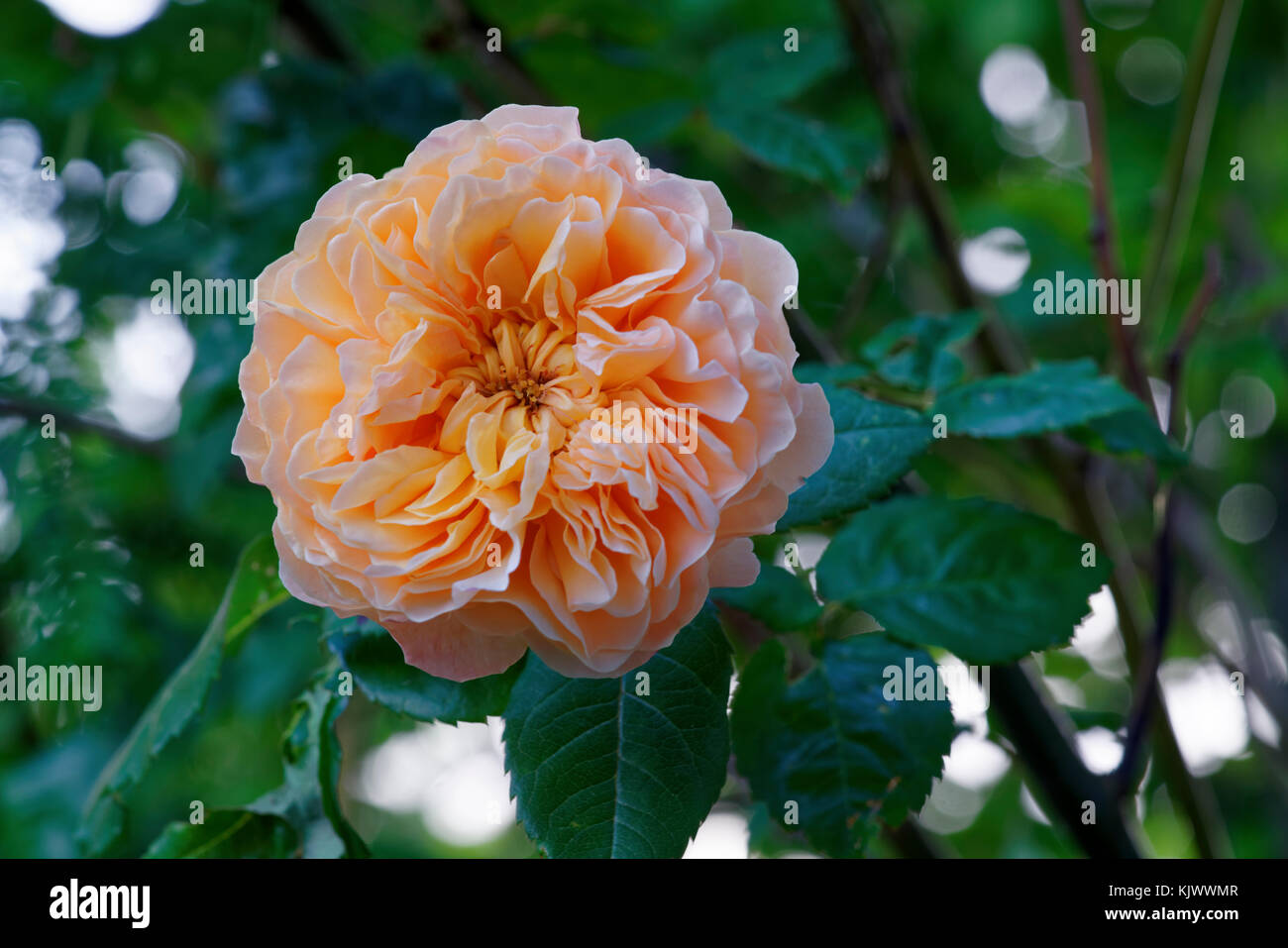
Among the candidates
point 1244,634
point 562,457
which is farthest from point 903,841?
point 1244,634

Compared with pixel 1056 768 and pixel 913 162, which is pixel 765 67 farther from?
pixel 1056 768

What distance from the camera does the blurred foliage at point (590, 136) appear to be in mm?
688

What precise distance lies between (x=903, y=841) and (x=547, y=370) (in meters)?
0.52

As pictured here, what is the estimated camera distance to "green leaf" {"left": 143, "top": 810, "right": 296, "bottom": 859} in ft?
2.12

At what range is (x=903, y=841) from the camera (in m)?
0.81

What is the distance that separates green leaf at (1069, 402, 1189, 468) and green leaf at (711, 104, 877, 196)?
11.4 inches

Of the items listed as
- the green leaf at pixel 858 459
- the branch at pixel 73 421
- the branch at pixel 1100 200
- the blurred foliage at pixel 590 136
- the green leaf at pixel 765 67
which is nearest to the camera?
the green leaf at pixel 858 459

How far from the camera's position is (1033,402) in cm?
65

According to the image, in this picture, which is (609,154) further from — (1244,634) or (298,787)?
(1244,634)

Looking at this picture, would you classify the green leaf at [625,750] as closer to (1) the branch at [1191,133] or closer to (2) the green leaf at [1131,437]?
(2) the green leaf at [1131,437]

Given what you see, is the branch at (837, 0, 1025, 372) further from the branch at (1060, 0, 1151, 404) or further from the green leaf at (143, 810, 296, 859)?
the green leaf at (143, 810, 296, 859)

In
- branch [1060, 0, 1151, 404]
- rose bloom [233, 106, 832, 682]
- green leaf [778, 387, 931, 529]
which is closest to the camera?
rose bloom [233, 106, 832, 682]

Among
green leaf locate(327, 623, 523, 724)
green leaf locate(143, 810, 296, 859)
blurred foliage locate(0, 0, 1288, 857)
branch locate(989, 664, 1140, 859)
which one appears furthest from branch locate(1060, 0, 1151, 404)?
green leaf locate(143, 810, 296, 859)

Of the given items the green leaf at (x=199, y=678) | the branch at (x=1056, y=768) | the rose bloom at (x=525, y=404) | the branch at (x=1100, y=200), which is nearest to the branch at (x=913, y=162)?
the branch at (x=1100, y=200)
